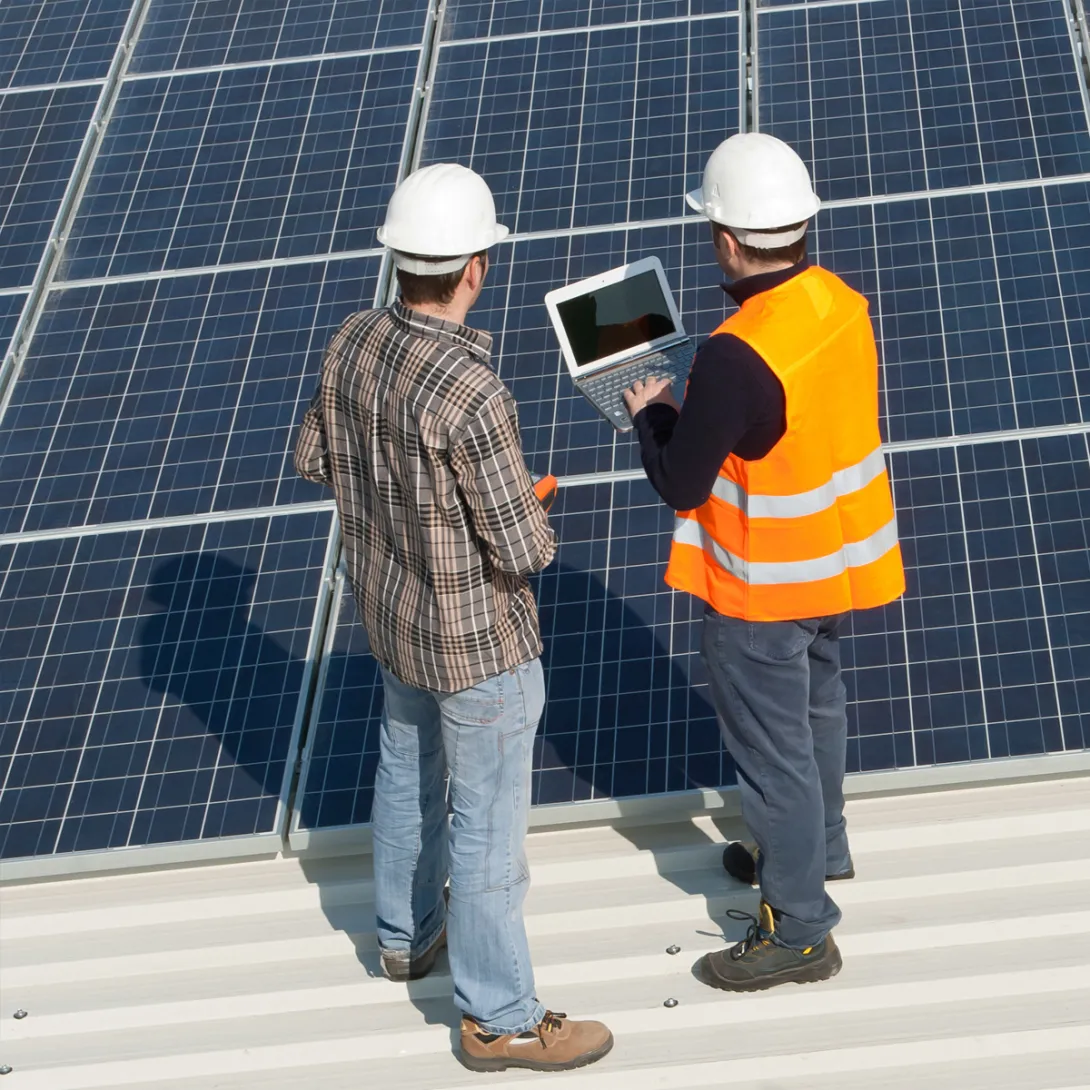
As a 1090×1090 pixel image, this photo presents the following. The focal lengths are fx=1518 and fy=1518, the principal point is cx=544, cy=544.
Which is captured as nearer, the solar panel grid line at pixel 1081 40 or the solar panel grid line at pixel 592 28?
the solar panel grid line at pixel 1081 40

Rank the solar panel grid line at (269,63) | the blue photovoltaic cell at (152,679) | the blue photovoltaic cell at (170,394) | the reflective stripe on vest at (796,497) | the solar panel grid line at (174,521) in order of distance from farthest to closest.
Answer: the solar panel grid line at (269,63)
the blue photovoltaic cell at (170,394)
the solar panel grid line at (174,521)
the blue photovoltaic cell at (152,679)
the reflective stripe on vest at (796,497)

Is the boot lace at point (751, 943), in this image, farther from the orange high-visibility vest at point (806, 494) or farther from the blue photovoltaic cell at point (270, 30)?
the blue photovoltaic cell at point (270, 30)

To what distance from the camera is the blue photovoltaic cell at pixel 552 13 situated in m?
7.40

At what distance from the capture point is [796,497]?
13.1 feet

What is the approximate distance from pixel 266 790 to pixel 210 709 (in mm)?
409

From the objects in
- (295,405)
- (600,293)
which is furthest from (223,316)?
(600,293)

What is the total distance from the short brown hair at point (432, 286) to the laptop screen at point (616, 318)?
947 millimetres

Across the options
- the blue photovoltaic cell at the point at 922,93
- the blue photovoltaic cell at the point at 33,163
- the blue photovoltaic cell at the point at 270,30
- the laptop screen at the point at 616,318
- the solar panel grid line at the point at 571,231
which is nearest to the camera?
the laptop screen at the point at 616,318

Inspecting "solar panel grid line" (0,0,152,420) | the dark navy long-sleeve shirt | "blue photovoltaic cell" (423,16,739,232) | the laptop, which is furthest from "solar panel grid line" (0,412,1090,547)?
the dark navy long-sleeve shirt

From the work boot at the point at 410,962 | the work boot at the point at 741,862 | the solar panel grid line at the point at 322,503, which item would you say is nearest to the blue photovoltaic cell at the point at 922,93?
the solar panel grid line at the point at 322,503

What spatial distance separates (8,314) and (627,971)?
13.3ft

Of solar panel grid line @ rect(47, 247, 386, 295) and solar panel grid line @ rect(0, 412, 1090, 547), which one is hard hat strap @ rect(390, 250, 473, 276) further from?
solar panel grid line @ rect(47, 247, 386, 295)

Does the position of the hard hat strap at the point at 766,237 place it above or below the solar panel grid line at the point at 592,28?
below

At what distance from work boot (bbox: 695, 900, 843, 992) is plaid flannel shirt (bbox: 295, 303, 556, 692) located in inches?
43.1
